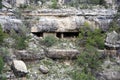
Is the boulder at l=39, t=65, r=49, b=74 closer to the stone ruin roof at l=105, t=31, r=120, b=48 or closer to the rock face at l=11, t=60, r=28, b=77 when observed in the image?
the rock face at l=11, t=60, r=28, b=77

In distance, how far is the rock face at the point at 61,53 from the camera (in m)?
34.8

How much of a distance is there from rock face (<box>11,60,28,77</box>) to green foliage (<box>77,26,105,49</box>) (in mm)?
7269

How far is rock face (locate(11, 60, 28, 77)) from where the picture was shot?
103ft

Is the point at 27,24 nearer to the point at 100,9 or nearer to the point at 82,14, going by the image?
the point at 82,14

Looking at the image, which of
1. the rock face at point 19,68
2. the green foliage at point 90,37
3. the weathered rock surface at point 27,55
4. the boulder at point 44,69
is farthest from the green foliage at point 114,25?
the rock face at point 19,68

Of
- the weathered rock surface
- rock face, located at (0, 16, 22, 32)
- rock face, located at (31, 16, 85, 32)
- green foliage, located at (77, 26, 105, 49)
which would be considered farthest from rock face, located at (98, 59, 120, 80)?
rock face, located at (0, 16, 22, 32)

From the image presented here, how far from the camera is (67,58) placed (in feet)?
116

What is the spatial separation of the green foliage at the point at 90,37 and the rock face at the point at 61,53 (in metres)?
1.74

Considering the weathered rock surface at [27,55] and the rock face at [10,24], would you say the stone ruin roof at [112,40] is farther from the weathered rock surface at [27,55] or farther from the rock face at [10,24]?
the rock face at [10,24]

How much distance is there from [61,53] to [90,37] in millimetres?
3418

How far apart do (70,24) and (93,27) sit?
2.64 metres

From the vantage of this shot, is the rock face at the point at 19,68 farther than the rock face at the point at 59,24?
No

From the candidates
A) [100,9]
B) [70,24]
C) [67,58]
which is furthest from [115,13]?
[67,58]

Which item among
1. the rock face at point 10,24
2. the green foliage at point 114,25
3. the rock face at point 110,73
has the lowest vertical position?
the rock face at point 110,73
